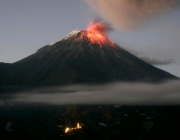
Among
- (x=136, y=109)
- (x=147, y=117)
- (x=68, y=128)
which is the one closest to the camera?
(x=68, y=128)

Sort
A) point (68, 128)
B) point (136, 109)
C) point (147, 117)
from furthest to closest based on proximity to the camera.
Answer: point (136, 109) < point (147, 117) < point (68, 128)

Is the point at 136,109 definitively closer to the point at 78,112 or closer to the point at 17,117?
the point at 78,112

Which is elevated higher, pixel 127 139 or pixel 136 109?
pixel 136 109

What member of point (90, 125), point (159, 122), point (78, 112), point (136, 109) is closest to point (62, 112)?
point (78, 112)

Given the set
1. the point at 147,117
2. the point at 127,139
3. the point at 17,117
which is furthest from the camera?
the point at 17,117

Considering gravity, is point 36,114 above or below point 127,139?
above

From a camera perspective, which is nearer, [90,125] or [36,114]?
[90,125]

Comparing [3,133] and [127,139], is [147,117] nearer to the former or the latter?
[127,139]

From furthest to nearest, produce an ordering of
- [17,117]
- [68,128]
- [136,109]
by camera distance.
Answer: [136,109] → [17,117] → [68,128]

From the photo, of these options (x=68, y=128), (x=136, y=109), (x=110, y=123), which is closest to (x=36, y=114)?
(x=68, y=128)
